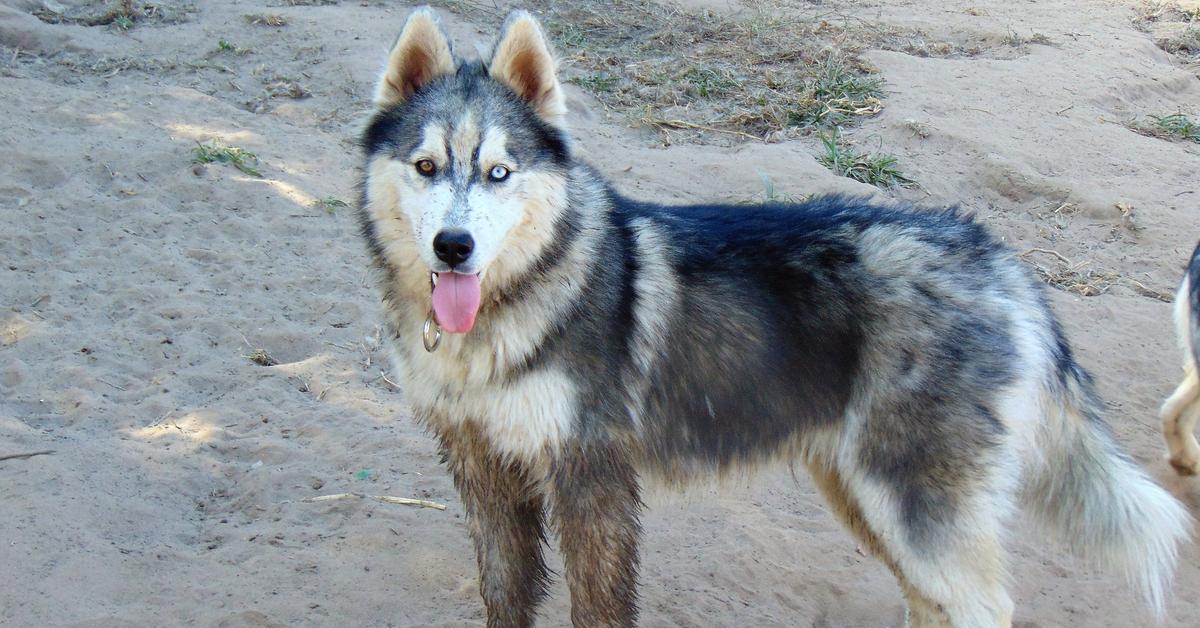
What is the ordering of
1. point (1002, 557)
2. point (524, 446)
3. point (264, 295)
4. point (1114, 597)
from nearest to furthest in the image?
point (524, 446) < point (1002, 557) < point (1114, 597) < point (264, 295)

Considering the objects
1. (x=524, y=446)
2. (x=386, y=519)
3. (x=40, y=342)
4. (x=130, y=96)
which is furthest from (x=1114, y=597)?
(x=130, y=96)

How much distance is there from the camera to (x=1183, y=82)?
1041 centimetres

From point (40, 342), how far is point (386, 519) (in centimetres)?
228

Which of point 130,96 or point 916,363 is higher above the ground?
point 916,363

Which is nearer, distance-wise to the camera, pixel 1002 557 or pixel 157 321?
pixel 1002 557

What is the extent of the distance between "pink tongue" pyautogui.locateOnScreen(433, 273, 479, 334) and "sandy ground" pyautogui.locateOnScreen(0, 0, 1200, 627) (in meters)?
1.23

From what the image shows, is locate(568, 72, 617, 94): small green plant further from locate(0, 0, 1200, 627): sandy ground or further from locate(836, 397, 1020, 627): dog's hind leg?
locate(836, 397, 1020, 627): dog's hind leg

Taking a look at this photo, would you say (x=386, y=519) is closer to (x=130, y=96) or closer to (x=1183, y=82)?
(x=130, y=96)

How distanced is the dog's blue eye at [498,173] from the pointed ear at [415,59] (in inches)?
19.8

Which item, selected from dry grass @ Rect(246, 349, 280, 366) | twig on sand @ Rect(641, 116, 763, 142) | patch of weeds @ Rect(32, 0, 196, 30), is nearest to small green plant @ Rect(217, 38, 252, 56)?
patch of weeds @ Rect(32, 0, 196, 30)

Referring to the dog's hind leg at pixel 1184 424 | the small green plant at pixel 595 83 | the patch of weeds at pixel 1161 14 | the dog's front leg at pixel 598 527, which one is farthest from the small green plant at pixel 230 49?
the patch of weeds at pixel 1161 14

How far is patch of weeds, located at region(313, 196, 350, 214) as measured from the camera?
22.8ft

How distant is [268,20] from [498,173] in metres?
7.01

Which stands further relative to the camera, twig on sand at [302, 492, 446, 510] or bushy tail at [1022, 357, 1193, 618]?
twig on sand at [302, 492, 446, 510]
